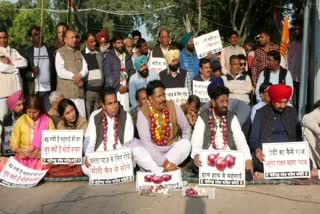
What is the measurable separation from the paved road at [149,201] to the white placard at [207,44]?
3553 mm

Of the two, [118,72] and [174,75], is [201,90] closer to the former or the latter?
[174,75]

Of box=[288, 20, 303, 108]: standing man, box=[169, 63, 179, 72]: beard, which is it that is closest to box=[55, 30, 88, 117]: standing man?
box=[169, 63, 179, 72]: beard

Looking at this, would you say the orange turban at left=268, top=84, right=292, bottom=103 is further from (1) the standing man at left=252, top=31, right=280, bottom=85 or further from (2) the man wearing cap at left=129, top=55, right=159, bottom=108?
(2) the man wearing cap at left=129, top=55, right=159, bottom=108

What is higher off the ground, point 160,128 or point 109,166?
point 160,128

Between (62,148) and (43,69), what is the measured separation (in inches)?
90.3

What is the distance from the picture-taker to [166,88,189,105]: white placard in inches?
310

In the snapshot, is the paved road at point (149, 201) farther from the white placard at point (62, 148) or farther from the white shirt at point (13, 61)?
the white shirt at point (13, 61)

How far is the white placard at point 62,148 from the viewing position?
6.32 meters

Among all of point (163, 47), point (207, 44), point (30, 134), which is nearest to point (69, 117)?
point (30, 134)

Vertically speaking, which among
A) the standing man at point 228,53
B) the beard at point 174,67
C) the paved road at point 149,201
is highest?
the standing man at point 228,53

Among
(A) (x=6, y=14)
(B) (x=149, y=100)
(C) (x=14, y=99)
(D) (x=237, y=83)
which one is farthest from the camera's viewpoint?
(A) (x=6, y=14)

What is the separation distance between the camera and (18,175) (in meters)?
6.24

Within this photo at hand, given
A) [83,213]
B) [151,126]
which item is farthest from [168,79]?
[83,213]

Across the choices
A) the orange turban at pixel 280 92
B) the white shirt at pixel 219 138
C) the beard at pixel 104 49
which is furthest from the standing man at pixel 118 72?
the orange turban at pixel 280 92
